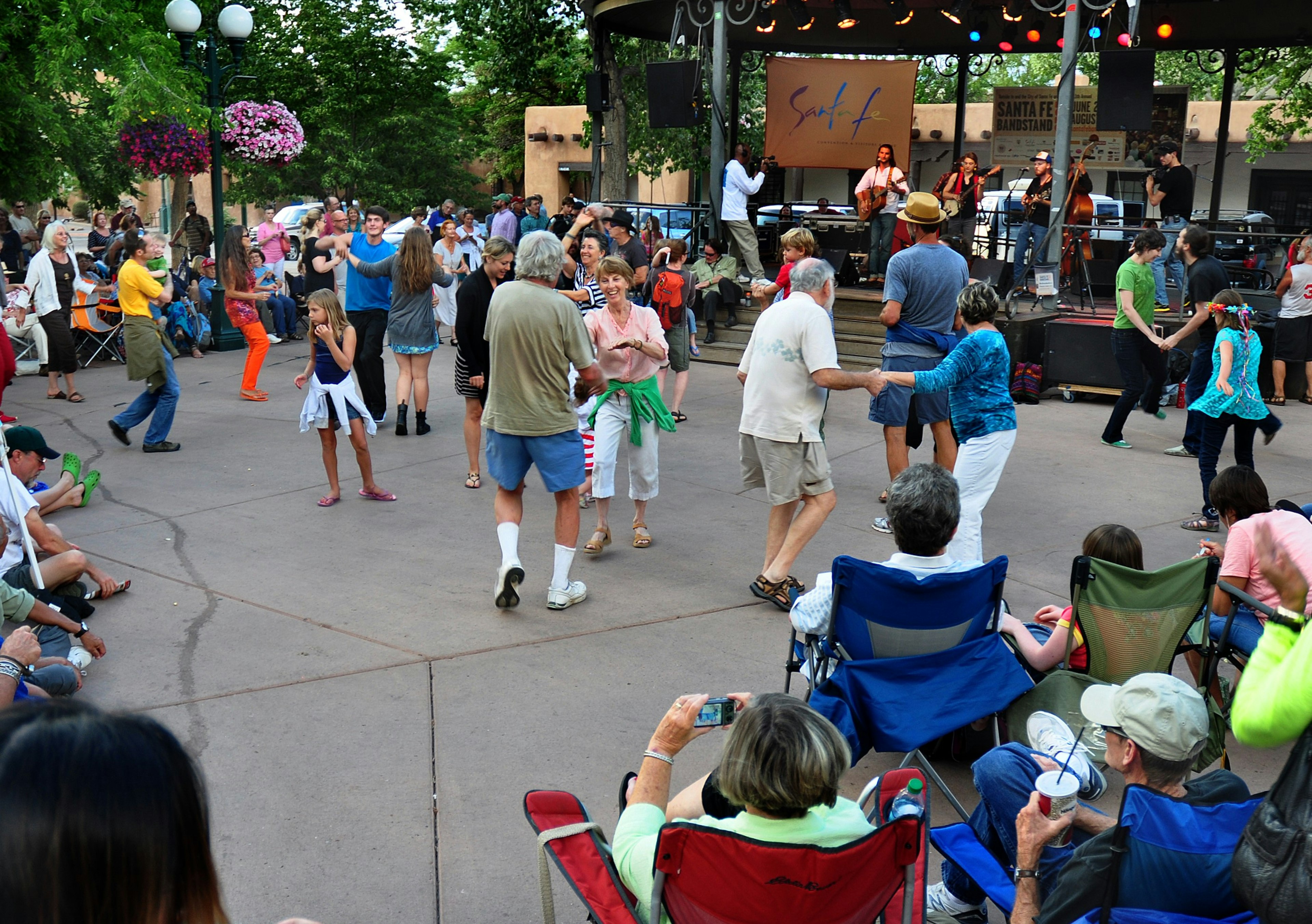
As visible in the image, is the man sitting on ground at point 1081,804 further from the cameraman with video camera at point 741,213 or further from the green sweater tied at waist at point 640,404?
the cameraman with video camera at point 741,213

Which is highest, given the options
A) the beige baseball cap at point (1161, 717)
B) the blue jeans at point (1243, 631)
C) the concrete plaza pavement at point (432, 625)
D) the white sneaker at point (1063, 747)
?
the beige baseball cap at point (1161, 717)

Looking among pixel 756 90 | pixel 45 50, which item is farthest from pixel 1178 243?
pixel 756 90

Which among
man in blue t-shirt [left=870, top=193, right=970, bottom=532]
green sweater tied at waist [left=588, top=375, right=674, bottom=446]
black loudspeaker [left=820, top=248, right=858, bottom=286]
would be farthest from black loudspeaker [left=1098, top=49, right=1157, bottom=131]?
green sweater tied at waist [left=588, top=375, right=674, bottom=446]

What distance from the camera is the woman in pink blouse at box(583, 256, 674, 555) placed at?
256 inches

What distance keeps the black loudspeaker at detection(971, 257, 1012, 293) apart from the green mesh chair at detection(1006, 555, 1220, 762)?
9840mm

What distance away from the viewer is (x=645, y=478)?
6.73 m

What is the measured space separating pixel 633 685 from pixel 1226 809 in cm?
281

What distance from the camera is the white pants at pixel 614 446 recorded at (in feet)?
21.7

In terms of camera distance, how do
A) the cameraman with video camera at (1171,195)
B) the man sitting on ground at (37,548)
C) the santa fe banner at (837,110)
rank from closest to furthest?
1. the man sitting on ground at (37,548)
2. the cameraman with video camera at (1171,195)
3. the santa fe banner at (837,110)

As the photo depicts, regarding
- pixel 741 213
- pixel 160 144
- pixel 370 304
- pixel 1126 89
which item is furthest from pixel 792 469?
pixel 160 144

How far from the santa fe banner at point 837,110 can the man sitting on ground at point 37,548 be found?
12.8 meters

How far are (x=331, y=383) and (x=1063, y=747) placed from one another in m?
5.17

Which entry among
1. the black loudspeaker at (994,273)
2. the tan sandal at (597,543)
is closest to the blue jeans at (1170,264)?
the black loudspeaker at (994,273)

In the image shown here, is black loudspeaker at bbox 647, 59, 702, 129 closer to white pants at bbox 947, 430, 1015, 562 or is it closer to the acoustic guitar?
the acoustic guitar
